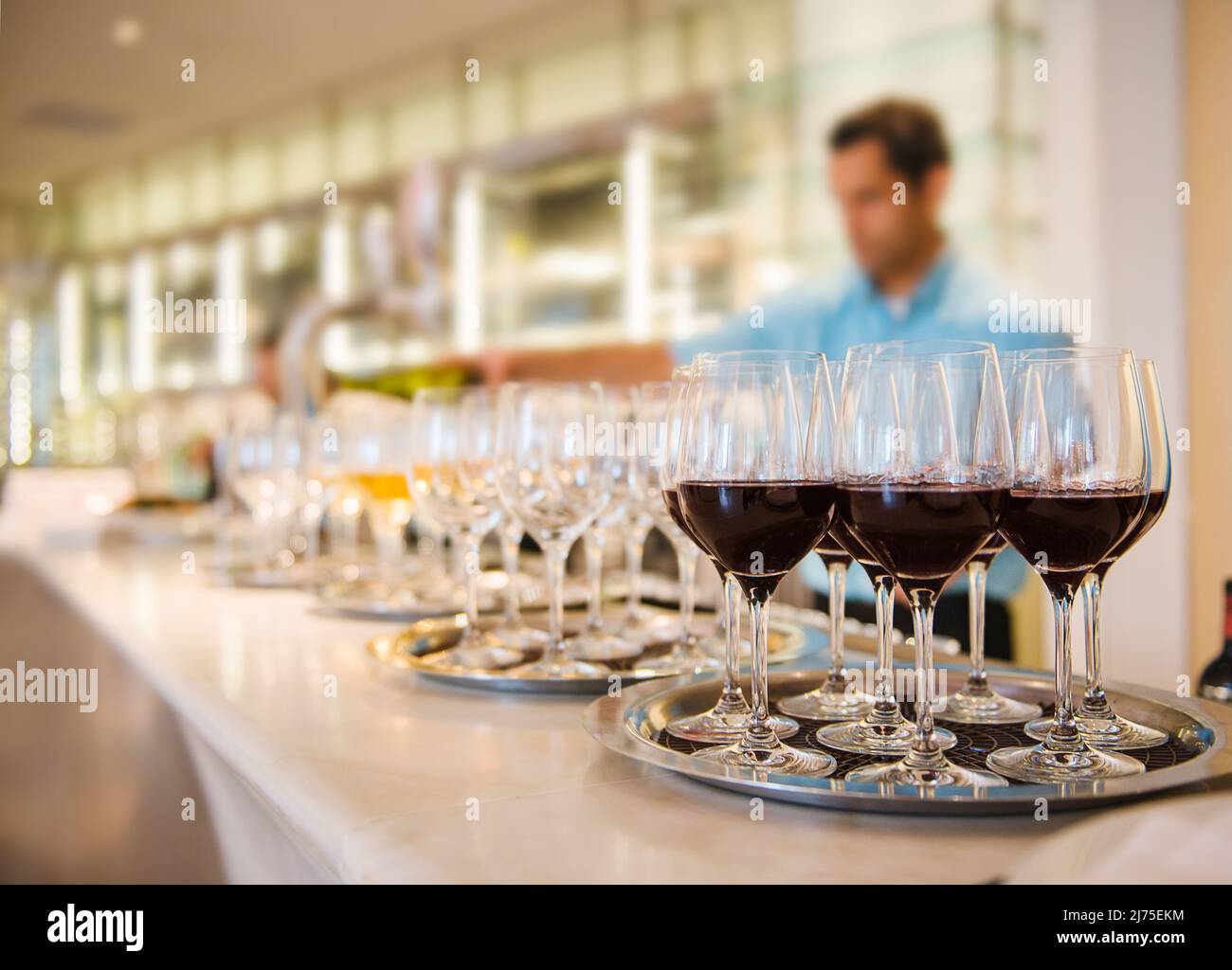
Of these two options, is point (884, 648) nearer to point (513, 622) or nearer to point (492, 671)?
point (492, 671)

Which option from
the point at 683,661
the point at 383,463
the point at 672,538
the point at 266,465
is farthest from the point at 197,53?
the point at 683,661

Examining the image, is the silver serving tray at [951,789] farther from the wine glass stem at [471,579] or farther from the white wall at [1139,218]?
the white wall at [1139,218]

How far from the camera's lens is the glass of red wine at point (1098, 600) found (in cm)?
67

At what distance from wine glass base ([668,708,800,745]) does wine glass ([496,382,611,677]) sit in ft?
0.65

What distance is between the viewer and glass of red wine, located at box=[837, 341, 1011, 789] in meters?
0.63

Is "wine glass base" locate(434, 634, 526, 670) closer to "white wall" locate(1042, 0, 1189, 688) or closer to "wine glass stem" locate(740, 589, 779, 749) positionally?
"wine glass stem" locate(740, 589, 779, 749)

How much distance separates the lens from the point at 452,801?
65 cm

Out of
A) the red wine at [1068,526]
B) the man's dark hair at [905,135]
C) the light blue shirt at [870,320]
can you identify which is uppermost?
the man's dark hair at [905,135]

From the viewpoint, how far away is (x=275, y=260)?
6.70 metres

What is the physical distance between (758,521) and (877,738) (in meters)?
0.16

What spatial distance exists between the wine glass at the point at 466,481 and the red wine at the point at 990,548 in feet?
1.37

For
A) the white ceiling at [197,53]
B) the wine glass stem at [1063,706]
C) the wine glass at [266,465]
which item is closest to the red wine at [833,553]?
the wine glass stem at [1063,706]

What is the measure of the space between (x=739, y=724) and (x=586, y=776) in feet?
0.37
